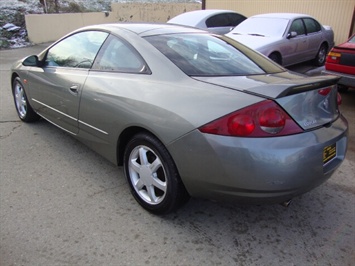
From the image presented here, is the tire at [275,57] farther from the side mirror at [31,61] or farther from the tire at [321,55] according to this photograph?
the side mirror at [31,61]

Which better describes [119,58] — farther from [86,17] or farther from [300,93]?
[86,17]

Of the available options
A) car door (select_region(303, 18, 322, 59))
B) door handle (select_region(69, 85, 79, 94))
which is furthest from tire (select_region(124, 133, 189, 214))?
car door (select_region(303, 18, 322, 59))

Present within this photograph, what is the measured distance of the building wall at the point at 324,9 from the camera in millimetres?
11430

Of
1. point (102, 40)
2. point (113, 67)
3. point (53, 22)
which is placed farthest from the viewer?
point (53, 22)

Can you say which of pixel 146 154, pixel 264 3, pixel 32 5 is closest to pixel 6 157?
pixel 146 154

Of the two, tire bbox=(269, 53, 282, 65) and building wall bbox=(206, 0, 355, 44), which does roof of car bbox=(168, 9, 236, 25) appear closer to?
tire bbox=(269, 53, 282, 65)

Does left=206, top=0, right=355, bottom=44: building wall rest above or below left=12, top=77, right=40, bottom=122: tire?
above

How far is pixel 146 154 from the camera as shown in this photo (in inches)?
110

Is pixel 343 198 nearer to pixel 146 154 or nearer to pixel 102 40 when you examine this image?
pixel 146 154

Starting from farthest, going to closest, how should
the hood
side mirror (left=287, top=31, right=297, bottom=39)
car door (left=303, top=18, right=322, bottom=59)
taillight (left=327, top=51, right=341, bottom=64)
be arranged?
car door (left=303, top=18, right=322, bottom=59) → side mirror (left=287, top=31, right=297, bottom=39) → the hood → taillight (left=327, top=51, right=341, bottom=64)

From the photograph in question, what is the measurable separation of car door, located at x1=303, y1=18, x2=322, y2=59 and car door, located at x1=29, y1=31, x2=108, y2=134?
23.0 ft

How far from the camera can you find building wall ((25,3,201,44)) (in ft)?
46.9

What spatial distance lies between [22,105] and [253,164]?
12.8 ft

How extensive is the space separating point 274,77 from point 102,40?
173 centimetres
